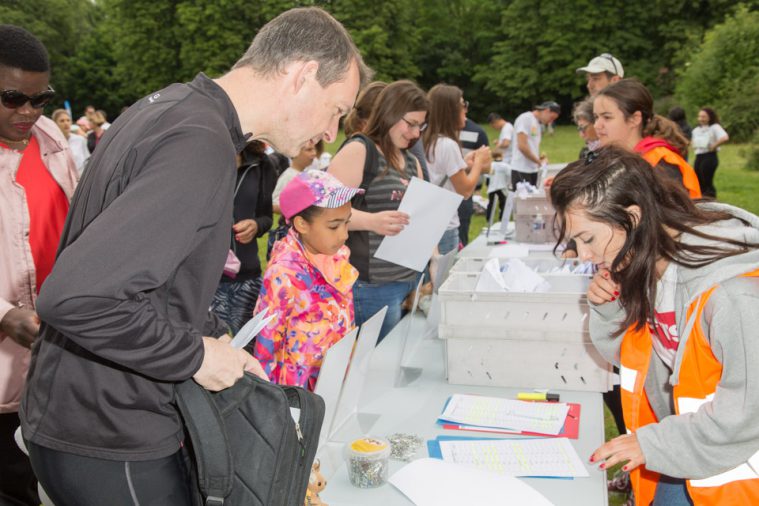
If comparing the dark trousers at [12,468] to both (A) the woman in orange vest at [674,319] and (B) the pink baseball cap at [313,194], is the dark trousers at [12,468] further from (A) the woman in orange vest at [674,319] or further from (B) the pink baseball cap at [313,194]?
(A) the woman in orange vest at [674,319]

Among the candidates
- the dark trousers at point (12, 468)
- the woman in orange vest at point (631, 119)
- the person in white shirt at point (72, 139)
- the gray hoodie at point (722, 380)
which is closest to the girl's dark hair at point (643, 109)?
the woman in orange vest at point (631, 119)

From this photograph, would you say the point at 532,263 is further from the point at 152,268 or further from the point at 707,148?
the point at 707,148

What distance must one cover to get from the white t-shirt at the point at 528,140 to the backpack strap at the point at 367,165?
5.07m

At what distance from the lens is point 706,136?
10023 millimetres

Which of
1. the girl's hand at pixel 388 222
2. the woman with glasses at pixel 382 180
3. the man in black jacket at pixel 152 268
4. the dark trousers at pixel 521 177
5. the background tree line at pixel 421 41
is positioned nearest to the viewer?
the man in black jacket at pixel 152 268

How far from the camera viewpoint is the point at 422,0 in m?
33.3

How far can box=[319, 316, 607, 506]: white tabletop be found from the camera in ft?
4.80

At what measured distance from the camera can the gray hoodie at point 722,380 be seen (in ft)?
4.31

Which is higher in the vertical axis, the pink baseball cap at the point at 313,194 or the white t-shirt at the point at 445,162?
the pink baseball cap at the point at 313,194

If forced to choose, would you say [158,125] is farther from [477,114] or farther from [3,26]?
[477,114]

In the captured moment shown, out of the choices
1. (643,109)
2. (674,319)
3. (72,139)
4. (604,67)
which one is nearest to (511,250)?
(643,109)

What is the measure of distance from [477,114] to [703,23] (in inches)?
401

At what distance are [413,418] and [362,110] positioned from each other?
1.66 metres

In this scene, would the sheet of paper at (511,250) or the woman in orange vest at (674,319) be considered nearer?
the woman in orange vest at (674,319)
